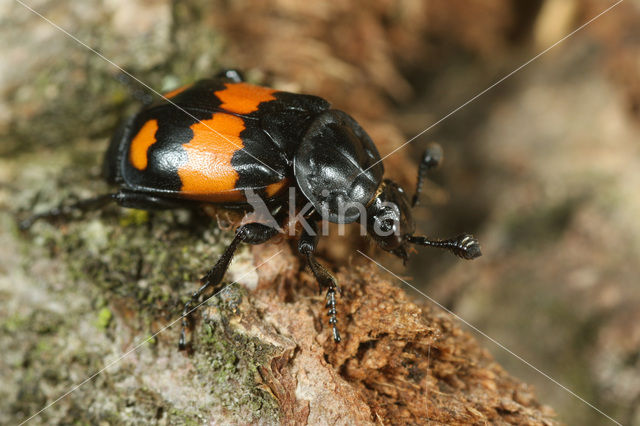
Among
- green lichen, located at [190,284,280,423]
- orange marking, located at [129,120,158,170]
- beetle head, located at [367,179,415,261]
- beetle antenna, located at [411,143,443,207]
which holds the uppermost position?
beetle antenna, located at [411,143,443,207]

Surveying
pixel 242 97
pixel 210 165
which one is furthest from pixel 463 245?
pixel 242 97

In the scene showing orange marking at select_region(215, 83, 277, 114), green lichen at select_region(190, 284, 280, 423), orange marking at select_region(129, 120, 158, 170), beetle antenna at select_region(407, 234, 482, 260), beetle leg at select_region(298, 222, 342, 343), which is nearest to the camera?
green lichen at select_region(190, 284, 280, 423)

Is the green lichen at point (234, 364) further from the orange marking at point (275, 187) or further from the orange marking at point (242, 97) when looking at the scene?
the orange marking at point (242, 97)

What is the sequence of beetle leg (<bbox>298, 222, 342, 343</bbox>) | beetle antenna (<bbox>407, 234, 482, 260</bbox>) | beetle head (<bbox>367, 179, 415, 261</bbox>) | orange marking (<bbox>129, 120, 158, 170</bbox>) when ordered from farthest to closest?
orange marking (<bbox>129, 120, 158, 170</bbox>), beetle head (<bbox>367, 179, 415, 261</bbox>), beetle antenna (<bbox>407, 234, 482, 260</bbox>), beetle leg (<bbox>298, 222, 342, 343</bbox>)

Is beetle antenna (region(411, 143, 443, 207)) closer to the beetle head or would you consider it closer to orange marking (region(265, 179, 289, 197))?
the beetle head

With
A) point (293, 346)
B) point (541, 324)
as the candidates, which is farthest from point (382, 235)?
point (541, 324)

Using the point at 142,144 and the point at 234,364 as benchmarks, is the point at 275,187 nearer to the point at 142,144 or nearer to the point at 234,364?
the point at 142,144

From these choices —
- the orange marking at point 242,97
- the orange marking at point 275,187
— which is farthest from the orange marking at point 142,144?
the orange marking at point 275,187

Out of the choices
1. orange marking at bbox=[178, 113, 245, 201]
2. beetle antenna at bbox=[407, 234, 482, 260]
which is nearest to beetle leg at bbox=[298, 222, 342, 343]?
orange marking at bbox=[178, 113, 245, 201]
